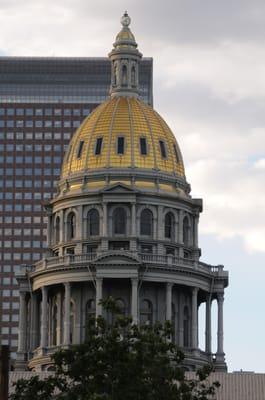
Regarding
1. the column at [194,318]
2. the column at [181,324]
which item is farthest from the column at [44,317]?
the column at [194,318]

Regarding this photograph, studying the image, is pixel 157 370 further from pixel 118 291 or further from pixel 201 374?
pixel 118 291

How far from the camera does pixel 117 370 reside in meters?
113

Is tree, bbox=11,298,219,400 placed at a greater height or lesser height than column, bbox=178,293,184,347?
lesser

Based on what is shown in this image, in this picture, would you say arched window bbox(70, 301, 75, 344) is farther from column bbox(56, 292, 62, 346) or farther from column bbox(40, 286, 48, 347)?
column bbox(40, 286, 48, 347)

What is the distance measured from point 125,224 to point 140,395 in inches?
3456

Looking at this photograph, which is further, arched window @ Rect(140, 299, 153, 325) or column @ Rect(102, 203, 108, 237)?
column @ Rect(102, 203, 108, 237)

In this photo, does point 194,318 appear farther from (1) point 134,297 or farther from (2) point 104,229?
(2) point 104,229

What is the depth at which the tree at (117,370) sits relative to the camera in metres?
113

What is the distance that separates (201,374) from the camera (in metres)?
118

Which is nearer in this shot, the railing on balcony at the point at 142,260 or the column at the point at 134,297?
the column at the point at 134,297

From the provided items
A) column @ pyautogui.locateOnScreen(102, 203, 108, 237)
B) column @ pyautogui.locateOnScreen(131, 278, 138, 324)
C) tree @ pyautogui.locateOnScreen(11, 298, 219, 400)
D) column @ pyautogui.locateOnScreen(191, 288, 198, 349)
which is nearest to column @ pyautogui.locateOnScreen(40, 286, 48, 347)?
column @ pyautogui.locateOnScreen(102, 203, 108, 237)

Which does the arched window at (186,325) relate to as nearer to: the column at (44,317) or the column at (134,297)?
the column at (134,297)

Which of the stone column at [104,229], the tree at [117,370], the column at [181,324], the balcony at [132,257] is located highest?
the stone column at [104,229]

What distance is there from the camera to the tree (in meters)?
113
